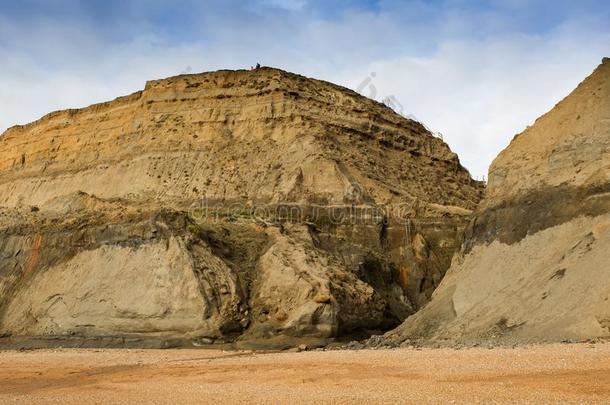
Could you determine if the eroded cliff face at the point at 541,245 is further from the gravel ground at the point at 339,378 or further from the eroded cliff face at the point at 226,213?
the eroded cliff face at the point at 226,213

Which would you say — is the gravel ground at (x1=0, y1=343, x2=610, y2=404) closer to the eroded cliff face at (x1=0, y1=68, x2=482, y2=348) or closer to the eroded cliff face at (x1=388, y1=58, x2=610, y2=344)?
the eroded cliff face at (x1=388, y1=58, x2=610, y2=344)

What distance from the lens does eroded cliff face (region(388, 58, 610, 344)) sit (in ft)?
69.9

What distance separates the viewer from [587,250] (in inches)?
893

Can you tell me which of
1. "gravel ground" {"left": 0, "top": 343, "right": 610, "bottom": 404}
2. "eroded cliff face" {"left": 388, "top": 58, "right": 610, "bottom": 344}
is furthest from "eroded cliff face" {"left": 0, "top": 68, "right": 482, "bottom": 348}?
"gravel ground" {"left": 0, "top": 343, "right": 610, "bottom": 404}

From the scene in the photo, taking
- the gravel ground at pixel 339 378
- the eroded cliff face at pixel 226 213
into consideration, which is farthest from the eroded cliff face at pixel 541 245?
the eroded cliff face at pixel 226 213

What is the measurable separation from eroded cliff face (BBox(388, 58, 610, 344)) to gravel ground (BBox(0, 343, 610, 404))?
3.33 metres

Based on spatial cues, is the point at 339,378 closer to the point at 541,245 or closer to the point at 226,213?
the point at 541,245

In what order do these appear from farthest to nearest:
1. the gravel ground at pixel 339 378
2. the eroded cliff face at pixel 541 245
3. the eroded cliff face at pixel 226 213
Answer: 1. the eroded cliff face at pixel 226 213
2. the eroded cliff face at pixel 541 245
3. the gravel ground at pixel 339 378

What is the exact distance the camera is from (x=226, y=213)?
39.0 metres

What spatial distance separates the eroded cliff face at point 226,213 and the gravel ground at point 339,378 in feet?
24.7

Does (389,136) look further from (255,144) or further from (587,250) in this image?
(587,250)

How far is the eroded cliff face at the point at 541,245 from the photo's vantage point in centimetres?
2131

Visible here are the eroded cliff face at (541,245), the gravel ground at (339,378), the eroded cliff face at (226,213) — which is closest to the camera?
the gravel ground at (339,378)

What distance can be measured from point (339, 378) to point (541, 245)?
39.6ft
